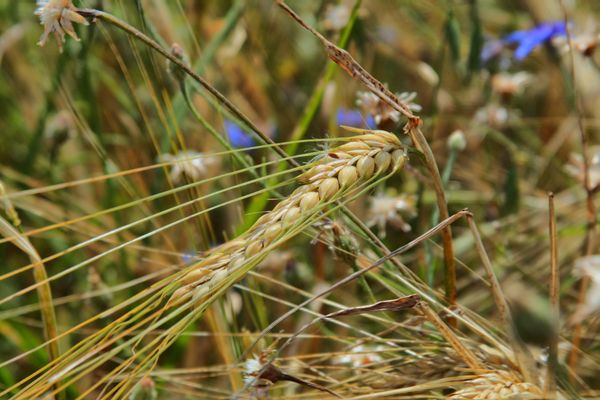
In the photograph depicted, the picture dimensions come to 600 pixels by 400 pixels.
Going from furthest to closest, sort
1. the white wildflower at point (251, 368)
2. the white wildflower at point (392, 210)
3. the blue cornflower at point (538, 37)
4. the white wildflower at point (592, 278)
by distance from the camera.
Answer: the blue cornflower at point (538, 37) < the white wildflower at point (392, 210) < the white wildflower at point (592, 278) < the white wildflower at point (251, 368)

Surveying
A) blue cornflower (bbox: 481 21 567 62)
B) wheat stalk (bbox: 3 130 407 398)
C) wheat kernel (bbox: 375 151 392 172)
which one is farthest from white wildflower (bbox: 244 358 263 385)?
blue cornflower (bbox: 481 21 567 62)

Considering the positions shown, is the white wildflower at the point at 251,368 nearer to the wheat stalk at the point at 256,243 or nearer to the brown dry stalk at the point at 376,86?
the wheat stalk at the point at 256,243

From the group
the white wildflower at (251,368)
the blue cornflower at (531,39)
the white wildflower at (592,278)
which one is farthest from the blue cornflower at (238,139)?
the white wildflower at (251,368)

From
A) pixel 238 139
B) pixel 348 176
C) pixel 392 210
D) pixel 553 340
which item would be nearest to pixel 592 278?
pixel 392 210

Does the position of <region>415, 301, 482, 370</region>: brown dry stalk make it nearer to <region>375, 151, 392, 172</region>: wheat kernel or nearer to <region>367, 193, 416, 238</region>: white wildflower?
<region>375, 151, 392, 172</region>: wheat kernel

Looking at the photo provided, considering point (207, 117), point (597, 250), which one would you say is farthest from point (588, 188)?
point (207, 117)
